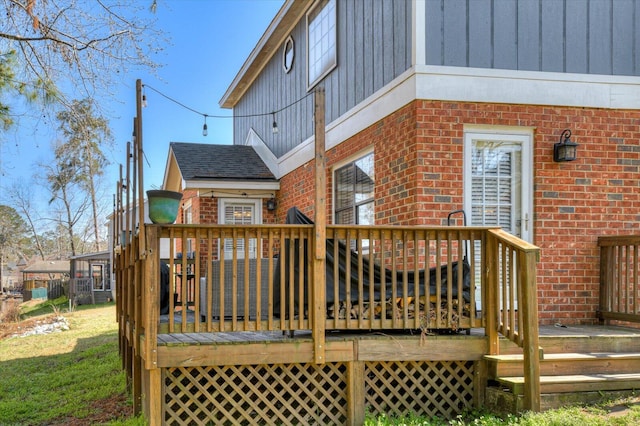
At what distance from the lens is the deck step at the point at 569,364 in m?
5.00

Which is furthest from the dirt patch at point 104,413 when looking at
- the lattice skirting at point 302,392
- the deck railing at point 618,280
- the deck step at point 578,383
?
the deck railing at point 618,280

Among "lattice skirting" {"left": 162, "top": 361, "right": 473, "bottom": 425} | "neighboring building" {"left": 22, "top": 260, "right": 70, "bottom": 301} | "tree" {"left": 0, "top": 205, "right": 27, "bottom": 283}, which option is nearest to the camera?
"lattice skirting" {"left": 162, "top": 361, "right": 473, "bottom": 425}

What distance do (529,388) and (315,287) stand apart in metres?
1.89

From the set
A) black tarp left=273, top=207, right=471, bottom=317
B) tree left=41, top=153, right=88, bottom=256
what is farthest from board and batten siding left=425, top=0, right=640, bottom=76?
tree left=41, top=153, right=88, bottom=256

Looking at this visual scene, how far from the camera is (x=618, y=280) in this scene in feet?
20.3

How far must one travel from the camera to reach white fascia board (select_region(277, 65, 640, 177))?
6207mm

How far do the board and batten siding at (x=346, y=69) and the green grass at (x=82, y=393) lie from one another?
3.77 meters

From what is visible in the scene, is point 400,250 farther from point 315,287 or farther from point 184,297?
point 184,297

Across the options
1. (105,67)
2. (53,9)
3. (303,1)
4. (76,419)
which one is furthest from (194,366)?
(303,1)

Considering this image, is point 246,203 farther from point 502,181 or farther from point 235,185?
point 502,181

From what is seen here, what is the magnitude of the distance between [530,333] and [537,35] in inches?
139

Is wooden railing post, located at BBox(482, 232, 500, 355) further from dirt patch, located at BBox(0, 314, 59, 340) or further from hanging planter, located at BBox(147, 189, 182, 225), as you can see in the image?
dirt patch, located at BBox(0, 314, 59, 340)

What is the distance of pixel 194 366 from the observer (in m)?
4.87

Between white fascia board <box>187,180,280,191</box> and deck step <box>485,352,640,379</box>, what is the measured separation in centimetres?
698
